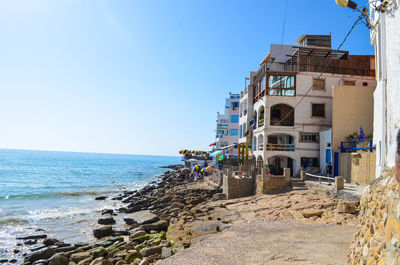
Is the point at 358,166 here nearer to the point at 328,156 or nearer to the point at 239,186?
the point at 328,156

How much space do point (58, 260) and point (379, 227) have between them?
1310 cm

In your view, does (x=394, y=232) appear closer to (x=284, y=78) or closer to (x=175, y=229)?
(x=175, y=229)

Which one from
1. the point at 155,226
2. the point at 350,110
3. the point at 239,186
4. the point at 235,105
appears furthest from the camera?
the point at 235,105

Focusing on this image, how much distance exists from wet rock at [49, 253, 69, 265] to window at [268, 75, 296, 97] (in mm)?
22496

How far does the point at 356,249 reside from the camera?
6547 mm

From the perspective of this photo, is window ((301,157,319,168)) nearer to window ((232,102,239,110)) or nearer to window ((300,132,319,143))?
window ((300,132,319,143))

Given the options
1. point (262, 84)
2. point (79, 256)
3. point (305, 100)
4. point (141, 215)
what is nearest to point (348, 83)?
point (305, 100)

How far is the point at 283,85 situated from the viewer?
30078 millimetres

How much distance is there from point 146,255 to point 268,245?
5.20 metres

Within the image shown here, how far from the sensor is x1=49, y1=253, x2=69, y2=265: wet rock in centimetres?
1285

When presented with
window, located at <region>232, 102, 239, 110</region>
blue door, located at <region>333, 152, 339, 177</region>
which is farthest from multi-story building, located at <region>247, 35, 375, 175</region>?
window, located at <region>232, 102, 239, 110</region>

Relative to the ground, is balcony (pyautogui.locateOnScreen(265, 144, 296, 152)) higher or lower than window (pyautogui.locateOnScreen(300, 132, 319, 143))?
lower

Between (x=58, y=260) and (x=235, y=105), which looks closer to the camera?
(x=58, y=260)

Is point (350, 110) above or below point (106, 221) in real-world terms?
above
